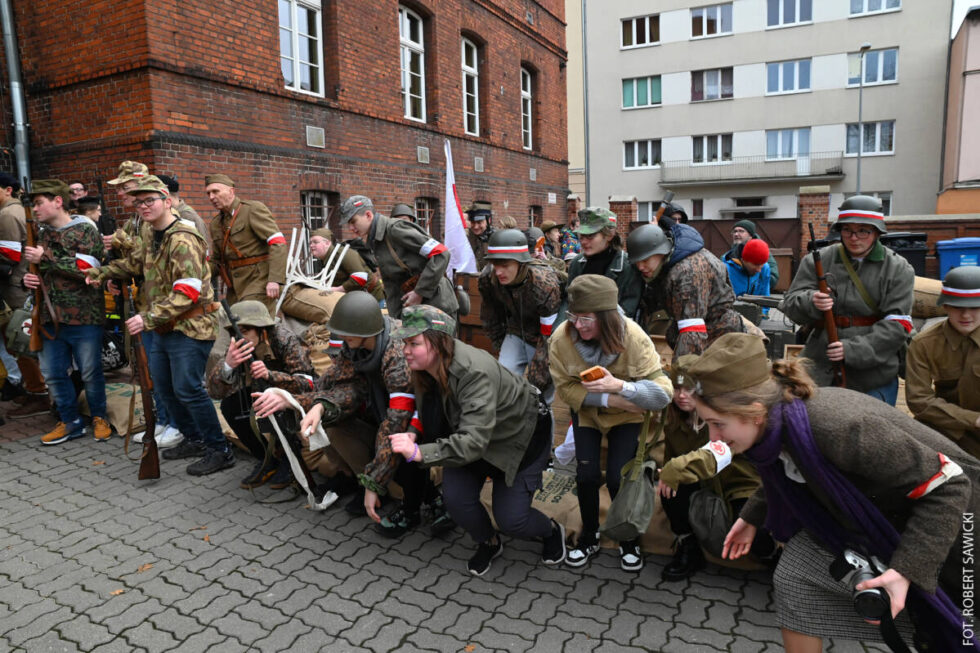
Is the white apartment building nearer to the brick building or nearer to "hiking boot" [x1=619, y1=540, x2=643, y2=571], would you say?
the brick building

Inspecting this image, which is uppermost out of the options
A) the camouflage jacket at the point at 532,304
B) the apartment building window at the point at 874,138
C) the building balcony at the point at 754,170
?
the apartment building window at the point at 874,138

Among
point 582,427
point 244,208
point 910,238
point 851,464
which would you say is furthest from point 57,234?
point 910,238

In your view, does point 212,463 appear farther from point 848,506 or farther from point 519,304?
point 848,506

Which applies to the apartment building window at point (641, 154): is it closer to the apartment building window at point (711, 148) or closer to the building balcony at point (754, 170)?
the building balcony at point (754, 170)

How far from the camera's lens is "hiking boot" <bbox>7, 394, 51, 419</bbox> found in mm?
6573

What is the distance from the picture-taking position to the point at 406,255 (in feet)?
18.0

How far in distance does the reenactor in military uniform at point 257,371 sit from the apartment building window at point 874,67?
32818 mm

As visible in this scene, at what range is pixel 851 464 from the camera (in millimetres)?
1889

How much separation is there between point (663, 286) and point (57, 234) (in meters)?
5.15

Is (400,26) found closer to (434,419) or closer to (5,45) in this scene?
(5,45)

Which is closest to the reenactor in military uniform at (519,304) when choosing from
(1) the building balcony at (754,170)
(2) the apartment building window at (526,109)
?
(2) the apartment building window at (526,109)

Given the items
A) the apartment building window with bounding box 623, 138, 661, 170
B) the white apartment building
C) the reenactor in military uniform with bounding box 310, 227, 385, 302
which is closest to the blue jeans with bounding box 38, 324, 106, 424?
the reenactor in military uniform with bounding box 310, 227, 385, 302

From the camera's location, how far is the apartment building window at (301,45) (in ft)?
33.7

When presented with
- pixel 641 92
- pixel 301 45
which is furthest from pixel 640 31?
pixel 301 45
